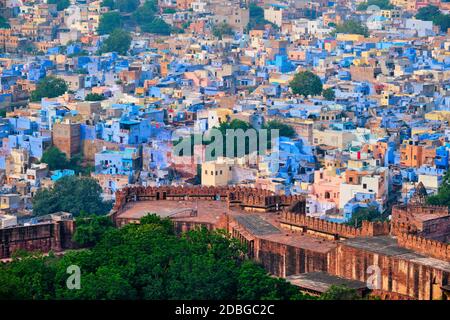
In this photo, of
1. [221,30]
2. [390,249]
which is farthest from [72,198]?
[221,30]

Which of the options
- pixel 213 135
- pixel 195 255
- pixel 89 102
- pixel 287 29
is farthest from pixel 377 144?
pixel 287 29

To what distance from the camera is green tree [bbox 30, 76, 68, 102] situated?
5419 cm

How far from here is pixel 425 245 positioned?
23703mm

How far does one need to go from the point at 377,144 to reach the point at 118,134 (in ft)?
26.8

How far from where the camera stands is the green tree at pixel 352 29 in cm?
7050

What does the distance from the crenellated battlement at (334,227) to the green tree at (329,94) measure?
1003 inches

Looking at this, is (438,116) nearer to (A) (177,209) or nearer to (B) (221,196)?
(B) (221,196)

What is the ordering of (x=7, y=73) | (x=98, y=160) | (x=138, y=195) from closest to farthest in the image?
(x=138, y=195), (x=98, y=160), (x=7, y=73)

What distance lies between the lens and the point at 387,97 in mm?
51312

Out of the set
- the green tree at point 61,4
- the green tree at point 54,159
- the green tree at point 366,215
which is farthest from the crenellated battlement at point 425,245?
the green tree at point 61,4

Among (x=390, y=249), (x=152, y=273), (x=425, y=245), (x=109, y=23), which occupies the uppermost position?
(x=425, y=245)

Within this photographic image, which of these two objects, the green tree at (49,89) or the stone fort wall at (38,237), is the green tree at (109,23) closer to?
the green tree at (49,89)

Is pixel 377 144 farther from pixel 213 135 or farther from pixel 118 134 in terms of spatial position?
pixel 118 134

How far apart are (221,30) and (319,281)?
167 ft
